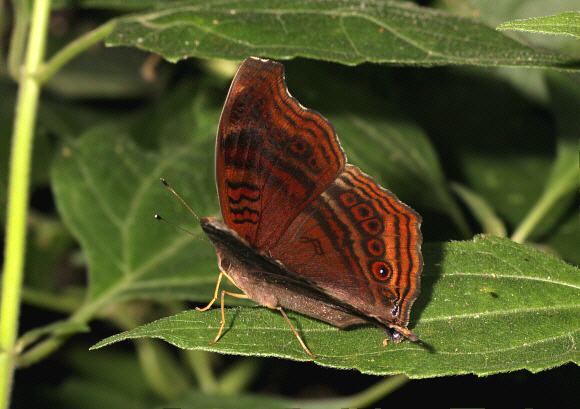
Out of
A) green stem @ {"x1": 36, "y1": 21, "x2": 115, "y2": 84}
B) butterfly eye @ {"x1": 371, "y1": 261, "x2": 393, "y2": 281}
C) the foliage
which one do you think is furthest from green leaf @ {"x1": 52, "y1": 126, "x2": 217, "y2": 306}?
butterfly eye @ {"x1": 371, "y1": 261, "x2": 393, "y2": 281}

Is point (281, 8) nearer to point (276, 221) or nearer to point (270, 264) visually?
point (276, 221)

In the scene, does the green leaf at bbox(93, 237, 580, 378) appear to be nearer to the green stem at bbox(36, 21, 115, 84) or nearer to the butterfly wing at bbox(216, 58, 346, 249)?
the butterfly wing at bbox(216, 58, 346, 249)

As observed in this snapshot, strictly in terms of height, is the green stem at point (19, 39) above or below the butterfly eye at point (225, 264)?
above

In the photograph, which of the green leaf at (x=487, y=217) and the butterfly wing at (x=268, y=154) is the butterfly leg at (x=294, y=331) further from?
the green leaf at (x=487, y=217)

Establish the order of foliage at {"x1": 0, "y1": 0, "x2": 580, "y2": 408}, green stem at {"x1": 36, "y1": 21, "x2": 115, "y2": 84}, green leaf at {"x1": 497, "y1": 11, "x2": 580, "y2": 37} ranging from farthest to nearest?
green stem at {"x1": 36, "y1": 21, "x2": 115, "y2": 84} → foliage at {"x1": 0, "y1": 0, "x2": 580, "y2": 408} → green leaf at {"x1": 497, "y1": 11, "x2": 580, "y2": 37}

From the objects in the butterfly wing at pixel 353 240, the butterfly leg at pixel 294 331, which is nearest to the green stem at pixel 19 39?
the butterfly wing at pixel 353 240
